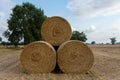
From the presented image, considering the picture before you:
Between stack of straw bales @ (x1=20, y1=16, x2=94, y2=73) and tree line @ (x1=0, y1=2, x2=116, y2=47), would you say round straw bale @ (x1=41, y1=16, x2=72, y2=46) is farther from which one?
tree line @ (x1=0, y1=2, x2=116, y2=47)

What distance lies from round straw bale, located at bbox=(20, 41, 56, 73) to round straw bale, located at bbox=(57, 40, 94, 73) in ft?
1.13

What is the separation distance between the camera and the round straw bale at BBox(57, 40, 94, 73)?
11266mm

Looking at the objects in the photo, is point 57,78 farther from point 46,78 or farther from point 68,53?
point 68,53

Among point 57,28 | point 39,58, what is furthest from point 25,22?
point 39,58

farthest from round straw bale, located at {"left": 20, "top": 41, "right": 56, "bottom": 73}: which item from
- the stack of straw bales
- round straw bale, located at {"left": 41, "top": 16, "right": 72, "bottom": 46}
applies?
round straw bale, located at {"left": 41, "top": 16, "right": 72, "bottom": 46}

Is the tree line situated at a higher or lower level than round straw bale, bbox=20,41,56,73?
higher

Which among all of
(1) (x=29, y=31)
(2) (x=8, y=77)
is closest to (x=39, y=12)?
(1) (x=29, y=31)

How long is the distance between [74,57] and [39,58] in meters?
1.40

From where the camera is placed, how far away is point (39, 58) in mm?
11391

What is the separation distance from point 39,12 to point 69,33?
996 inches

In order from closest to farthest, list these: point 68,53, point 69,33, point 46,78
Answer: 1. point 46,78
2. point 68,53
3. point 69,33

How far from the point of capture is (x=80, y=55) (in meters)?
11.4

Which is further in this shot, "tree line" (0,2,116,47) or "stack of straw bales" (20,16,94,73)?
"tree line" (0,2,116,47)

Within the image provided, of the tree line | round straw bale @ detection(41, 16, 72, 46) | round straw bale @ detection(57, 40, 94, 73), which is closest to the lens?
round straw bale @ detection(57, 40, 94, 73)
